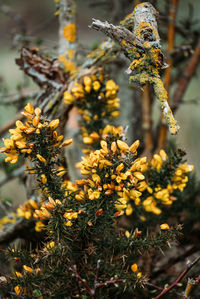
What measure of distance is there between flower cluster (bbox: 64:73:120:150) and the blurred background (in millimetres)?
85

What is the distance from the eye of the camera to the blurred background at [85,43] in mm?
1205

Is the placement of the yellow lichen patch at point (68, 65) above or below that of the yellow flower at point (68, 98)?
above

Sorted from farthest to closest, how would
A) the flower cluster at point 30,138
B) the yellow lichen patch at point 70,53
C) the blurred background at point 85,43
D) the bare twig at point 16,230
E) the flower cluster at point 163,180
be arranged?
the blurred background at point 85,43, the yellow lichen patch at point 70,53, the bare twig at point 16,230, the flower cluster at point 163,180, the flower cluster at point 30,138

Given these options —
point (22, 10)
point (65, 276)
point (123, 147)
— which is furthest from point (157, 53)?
point (22, 10)

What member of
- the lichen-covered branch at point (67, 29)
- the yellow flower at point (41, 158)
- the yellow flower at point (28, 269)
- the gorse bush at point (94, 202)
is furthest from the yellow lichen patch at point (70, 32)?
the yellow flower at point (28, 269)

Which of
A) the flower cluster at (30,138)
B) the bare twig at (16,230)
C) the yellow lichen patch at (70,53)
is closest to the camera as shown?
the flower cluster at (30,138)

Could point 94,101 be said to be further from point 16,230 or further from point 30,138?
point 16,230

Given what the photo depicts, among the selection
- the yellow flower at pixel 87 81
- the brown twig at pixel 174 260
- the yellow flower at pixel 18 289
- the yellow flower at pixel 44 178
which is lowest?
the brown twig at pixel 174 260

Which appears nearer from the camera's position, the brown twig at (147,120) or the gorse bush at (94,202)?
the gorse bush at (94,202)

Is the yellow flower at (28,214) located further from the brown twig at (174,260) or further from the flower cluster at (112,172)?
the brown twig at (174,260)

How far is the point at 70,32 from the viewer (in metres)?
0.89

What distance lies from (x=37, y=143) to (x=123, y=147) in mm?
155

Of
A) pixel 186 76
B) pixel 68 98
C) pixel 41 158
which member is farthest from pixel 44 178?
pixel 186 76

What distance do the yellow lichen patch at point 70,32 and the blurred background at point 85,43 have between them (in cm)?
6
